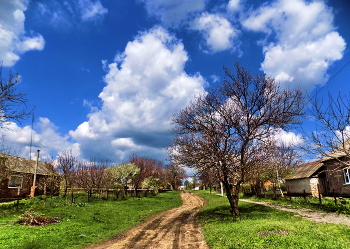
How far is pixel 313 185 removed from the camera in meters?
29.1

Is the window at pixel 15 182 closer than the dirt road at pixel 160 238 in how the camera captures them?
No

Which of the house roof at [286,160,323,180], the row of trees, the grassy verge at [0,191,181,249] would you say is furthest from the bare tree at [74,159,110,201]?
the house roof at [286,160,323,180]

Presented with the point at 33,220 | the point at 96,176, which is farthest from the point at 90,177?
the point at 33,220

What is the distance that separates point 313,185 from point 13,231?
3135 centimetres

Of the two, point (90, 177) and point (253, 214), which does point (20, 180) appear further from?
point (253, 214)

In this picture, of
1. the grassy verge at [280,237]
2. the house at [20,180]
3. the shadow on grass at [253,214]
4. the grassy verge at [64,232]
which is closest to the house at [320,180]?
the shadow on grass at [253,214]

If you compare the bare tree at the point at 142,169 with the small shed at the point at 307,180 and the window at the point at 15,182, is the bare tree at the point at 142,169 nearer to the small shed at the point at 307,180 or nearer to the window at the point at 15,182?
the window at the point at 15,182

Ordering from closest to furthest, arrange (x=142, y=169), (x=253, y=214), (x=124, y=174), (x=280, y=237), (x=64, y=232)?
(x=280, y=237)
(x=64, y=232)
(x=253, y=214)
(x=124, y=174)
(x=142, y=169)

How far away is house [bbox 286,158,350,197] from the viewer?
915 inches

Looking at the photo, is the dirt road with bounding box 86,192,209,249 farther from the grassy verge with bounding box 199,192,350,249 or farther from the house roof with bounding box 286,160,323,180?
the house roof with bounding box 286,160,323,180

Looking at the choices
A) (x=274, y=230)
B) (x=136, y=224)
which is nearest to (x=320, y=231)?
(x=274, y=230)

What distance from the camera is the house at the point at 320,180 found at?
2323 cm

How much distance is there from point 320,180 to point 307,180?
161 centimetres

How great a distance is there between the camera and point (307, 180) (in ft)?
98.7
